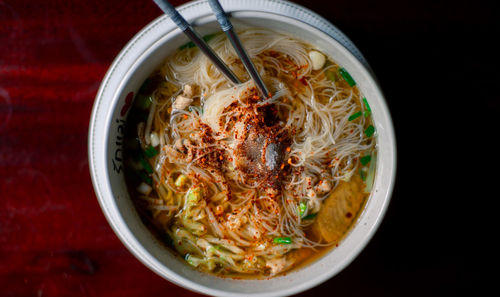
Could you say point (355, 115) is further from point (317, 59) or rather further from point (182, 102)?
point (182, 102)

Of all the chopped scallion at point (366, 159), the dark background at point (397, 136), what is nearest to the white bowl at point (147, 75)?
the chopped scallion at point (366, 159)

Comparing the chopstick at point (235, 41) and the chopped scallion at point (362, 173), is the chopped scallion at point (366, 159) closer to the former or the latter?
the chopped scallion at point (362, 173)

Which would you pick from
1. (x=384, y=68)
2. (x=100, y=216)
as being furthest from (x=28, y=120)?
(x=384, y=68)

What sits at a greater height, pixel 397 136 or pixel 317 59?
pixel 317 59

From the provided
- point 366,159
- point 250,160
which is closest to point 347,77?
point 366,159

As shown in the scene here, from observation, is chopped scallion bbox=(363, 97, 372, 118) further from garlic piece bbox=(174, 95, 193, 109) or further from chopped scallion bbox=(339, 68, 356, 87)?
garlic piece bbox=(174, 95, 193, 109)

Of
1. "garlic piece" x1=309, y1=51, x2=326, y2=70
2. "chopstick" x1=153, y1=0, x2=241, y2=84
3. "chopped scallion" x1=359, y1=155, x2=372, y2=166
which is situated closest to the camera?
"chopstick" x1=153, y1=0, x2=241, y2=84

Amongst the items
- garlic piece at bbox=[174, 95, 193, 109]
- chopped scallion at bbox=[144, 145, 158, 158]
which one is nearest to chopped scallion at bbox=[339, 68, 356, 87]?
garlic piece at bbox=[174, 95, 193, 109]
